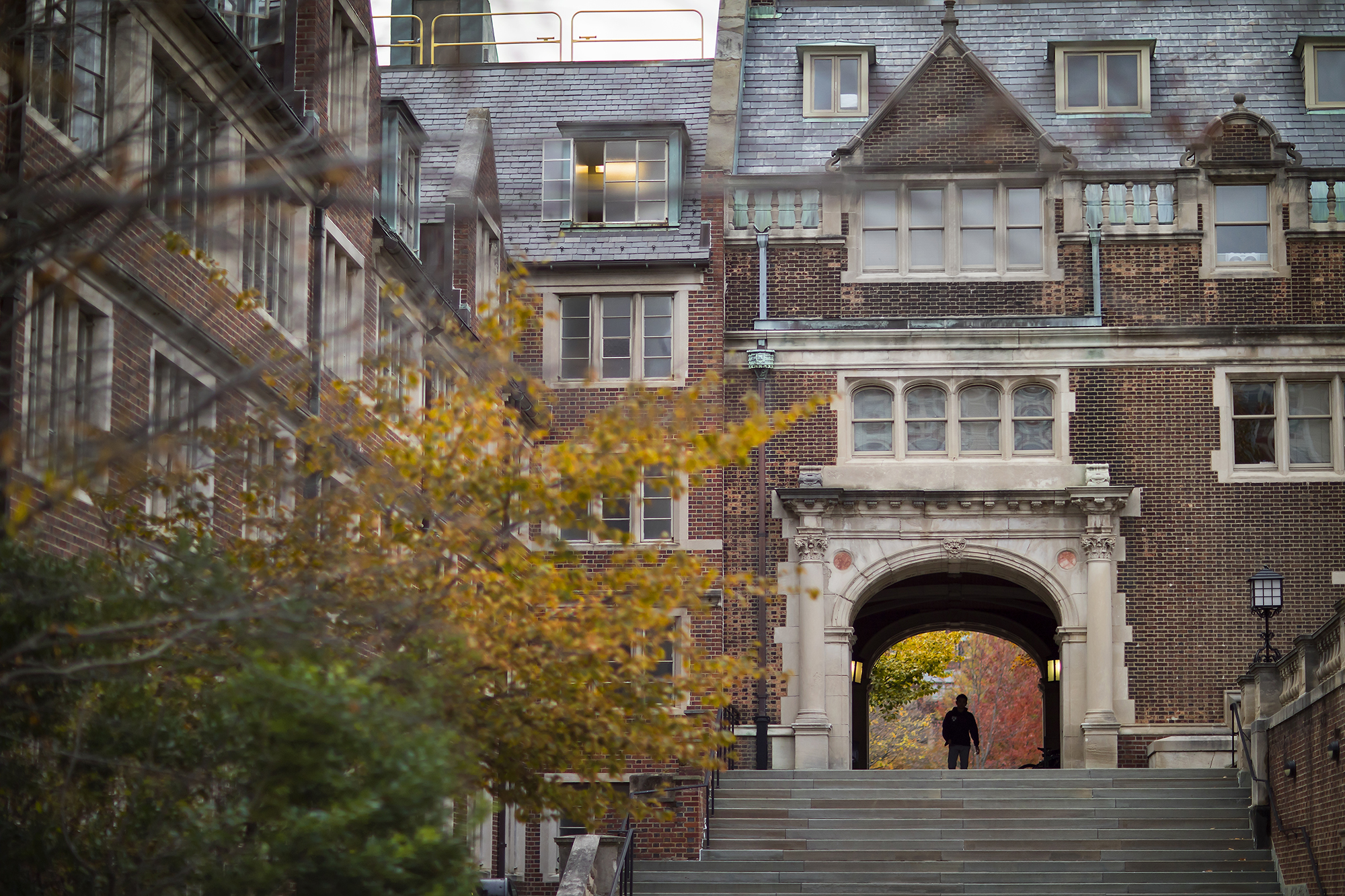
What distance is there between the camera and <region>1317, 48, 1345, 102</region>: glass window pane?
92.4 feet

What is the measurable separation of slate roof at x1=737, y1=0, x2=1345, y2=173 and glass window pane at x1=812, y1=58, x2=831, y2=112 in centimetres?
28

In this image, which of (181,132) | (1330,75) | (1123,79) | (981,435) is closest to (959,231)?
(981,435)

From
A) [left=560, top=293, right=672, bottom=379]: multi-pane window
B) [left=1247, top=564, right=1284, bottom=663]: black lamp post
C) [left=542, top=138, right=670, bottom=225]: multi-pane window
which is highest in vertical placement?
[left=542, top=138, right=670, bottom=225]: multi-pane window

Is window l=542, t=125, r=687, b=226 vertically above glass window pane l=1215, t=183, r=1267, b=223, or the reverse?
window l=542, t=125, r=687, b=226

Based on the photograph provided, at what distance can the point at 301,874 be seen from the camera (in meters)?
8.84

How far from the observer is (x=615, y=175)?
1107 inches

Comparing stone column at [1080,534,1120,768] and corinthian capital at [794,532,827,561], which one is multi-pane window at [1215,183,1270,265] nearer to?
stone column at [1080,534,1120,768]

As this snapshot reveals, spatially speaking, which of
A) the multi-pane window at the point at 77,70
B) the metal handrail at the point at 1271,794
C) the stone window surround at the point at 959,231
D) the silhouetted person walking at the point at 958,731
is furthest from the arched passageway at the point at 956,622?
the multi-pane window at the point at 77,70

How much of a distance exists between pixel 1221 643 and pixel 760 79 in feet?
37.3

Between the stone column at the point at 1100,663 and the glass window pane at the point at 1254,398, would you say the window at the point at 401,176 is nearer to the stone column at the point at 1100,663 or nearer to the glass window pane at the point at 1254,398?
the stone column at the point at 1100,663

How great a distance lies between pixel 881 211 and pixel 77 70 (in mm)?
15508

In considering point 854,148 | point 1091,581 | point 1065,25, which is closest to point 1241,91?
point 1065,25

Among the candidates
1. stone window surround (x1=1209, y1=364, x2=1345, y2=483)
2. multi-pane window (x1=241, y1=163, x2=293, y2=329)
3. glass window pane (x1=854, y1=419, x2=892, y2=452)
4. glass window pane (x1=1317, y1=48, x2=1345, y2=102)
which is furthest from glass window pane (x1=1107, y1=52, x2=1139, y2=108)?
multi-pane window (x1=241, y1=163, x2=293, y2=329)

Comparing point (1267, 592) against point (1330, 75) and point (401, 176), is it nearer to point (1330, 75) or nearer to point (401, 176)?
point (1330, 75)
